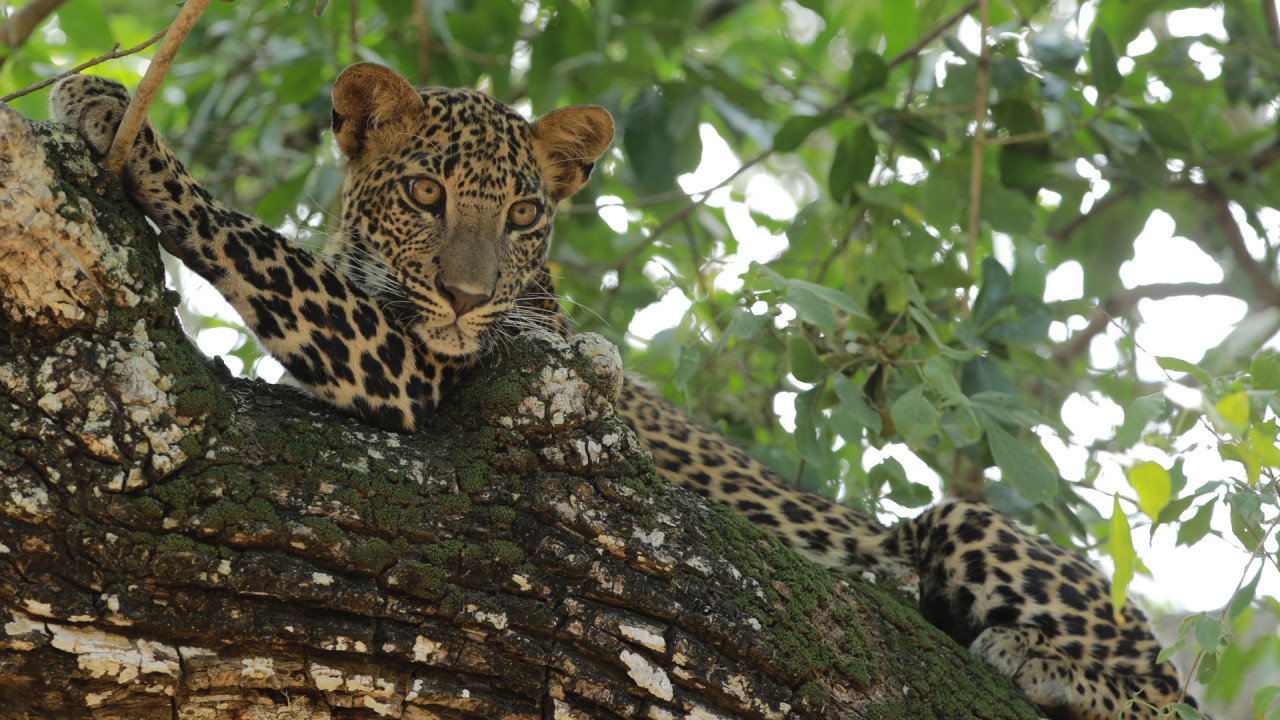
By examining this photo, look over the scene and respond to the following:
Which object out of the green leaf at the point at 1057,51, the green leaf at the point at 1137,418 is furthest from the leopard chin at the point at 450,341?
the green leaf at the point at 1057,51

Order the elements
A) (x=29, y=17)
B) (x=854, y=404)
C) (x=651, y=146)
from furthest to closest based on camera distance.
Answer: (x=651, y=146), (x=29, y=17), (x=854, y=404)

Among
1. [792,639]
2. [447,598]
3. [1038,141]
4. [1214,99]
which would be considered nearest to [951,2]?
[1214,99]

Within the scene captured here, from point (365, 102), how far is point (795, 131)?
2460mm

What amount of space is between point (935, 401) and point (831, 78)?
7.81m

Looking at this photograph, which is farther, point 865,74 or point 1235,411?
point 865,74

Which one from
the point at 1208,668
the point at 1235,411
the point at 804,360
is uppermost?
the point at 804,360

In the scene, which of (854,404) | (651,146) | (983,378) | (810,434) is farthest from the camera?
(651,146)

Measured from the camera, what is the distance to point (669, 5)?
7.30 meters

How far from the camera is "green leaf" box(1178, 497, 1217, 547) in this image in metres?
3.67

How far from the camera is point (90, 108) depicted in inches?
130

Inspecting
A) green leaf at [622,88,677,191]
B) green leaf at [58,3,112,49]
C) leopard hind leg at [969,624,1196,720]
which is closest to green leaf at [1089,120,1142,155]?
green leaf at [622,88,677,191]

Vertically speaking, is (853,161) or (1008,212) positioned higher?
(853,161)

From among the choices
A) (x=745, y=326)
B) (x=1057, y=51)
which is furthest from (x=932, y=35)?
(x=745, y=326)

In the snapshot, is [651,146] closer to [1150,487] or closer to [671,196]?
[671,196]
